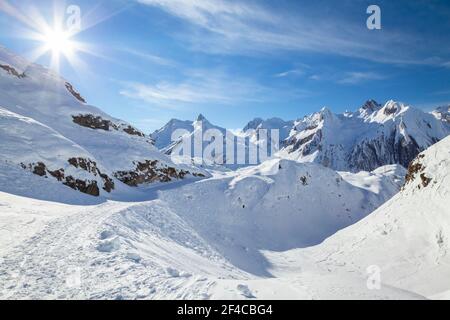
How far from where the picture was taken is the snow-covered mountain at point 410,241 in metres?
18.1

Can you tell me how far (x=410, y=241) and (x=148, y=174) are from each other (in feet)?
101

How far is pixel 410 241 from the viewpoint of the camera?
2120 centimetres

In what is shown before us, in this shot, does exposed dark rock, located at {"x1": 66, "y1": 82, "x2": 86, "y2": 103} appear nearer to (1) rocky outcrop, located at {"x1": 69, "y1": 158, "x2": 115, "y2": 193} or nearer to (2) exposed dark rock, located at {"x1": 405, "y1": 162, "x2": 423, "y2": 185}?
(1) rocky outcrop, located at {"x1": 69, "y1": 158, "x2": 115, "y2": 193}

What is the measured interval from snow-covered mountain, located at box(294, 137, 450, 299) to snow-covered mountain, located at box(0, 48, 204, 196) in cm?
2165

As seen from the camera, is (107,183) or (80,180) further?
(107,183)

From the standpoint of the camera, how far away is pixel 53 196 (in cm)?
2338

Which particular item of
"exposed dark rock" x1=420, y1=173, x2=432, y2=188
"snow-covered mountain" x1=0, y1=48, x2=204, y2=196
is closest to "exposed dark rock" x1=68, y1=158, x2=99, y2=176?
"snow-covered mountain" x1=0, y1=48, x2=204, y2=196

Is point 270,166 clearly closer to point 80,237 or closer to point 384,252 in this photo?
point 384,252

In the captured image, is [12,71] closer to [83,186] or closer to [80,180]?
[80,180]

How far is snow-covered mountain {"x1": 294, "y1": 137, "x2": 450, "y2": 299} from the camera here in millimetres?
18078

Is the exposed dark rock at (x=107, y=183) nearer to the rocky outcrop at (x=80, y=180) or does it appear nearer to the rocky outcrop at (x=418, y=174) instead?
the rocky outcrop at (x=80, y=180)

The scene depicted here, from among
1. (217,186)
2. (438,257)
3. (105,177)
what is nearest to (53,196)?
(105,177)

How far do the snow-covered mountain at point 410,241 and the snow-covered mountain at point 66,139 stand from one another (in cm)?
2165

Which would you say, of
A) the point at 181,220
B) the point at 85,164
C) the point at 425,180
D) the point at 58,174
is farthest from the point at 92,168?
the point at 425,180
